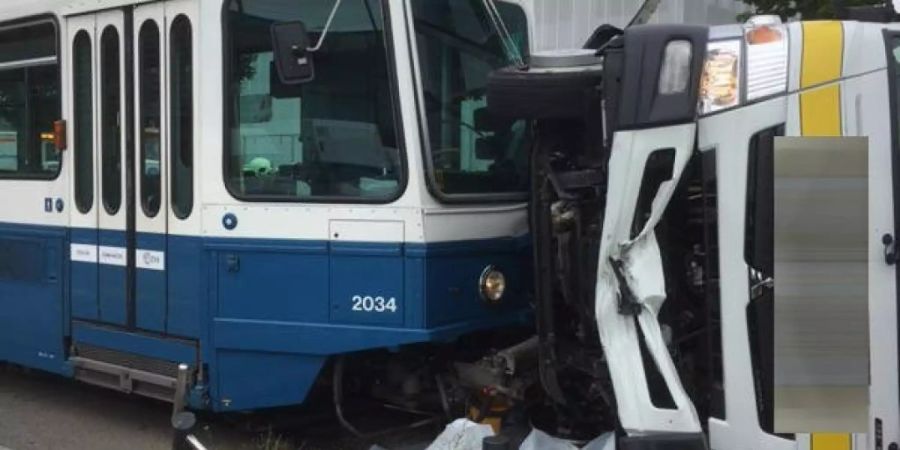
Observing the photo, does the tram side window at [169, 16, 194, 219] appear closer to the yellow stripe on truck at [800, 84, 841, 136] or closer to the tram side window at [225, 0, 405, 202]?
the tram side window at [225, 0, 405, 202]

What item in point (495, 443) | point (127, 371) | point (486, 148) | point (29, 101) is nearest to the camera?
point (495, 443)

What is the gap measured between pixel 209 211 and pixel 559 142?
1967 mm

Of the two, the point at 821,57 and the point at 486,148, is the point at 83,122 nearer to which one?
the point at 486,148

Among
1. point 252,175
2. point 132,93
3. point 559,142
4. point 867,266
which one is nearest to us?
point 867,266

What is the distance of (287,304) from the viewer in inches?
195

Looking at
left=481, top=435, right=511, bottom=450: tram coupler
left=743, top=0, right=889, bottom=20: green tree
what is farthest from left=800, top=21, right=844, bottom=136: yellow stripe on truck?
left=743, top=0, right=889, bottom=20: green tree

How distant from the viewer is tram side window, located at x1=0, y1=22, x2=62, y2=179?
630 cm

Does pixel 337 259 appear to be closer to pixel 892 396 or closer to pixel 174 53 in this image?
pixel 174 53

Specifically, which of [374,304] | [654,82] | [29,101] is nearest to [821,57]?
[654,82]

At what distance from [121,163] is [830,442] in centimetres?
410

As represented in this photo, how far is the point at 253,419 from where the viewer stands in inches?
234

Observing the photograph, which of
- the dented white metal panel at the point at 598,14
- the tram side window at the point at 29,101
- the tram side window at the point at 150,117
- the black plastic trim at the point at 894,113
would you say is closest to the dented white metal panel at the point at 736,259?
the black plastic trim at the point at 894,113

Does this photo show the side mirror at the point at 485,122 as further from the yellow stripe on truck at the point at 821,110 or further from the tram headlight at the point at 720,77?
the yellow stripe on truck at the point at 821,110

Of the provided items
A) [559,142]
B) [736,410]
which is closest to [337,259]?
[559,142]
